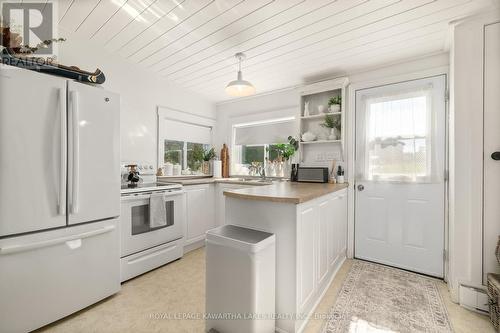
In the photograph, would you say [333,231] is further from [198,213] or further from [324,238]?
[198,213]

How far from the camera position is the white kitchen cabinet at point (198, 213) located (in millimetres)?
3154

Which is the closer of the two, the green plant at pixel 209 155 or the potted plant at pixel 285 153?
the potted plant at pixel 285 153

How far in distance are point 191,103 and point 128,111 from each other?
3.84 ft

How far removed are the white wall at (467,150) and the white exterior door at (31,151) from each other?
3351 mm

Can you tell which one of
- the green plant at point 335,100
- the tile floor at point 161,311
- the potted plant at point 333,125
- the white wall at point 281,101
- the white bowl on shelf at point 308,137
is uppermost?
the white wall at point 281,101

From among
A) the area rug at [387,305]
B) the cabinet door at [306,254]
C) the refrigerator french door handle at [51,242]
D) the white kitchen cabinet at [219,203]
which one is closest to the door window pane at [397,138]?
the area rug at [387,305]

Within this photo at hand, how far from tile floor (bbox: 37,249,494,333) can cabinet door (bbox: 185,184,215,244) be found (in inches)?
32.5

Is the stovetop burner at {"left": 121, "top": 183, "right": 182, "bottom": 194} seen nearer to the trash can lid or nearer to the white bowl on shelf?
the trash can lid

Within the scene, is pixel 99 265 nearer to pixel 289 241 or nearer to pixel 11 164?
pixel 11 164

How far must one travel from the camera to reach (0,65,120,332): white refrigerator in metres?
1.50

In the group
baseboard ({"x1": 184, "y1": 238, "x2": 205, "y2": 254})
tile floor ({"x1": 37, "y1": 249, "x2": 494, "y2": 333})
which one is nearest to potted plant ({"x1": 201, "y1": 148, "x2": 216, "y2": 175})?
baseboard ({"x1": 184, "y1": 238, "x2": 205, "y2": 254})

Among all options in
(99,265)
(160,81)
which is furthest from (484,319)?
(160,81)

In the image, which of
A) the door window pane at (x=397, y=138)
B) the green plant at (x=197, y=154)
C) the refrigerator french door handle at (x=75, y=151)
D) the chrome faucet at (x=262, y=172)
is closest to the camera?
the refrigerator french door handle at (x=75, y=151)

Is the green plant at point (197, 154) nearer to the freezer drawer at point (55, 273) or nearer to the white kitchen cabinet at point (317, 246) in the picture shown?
the freezer drawer at point (55, 273)
